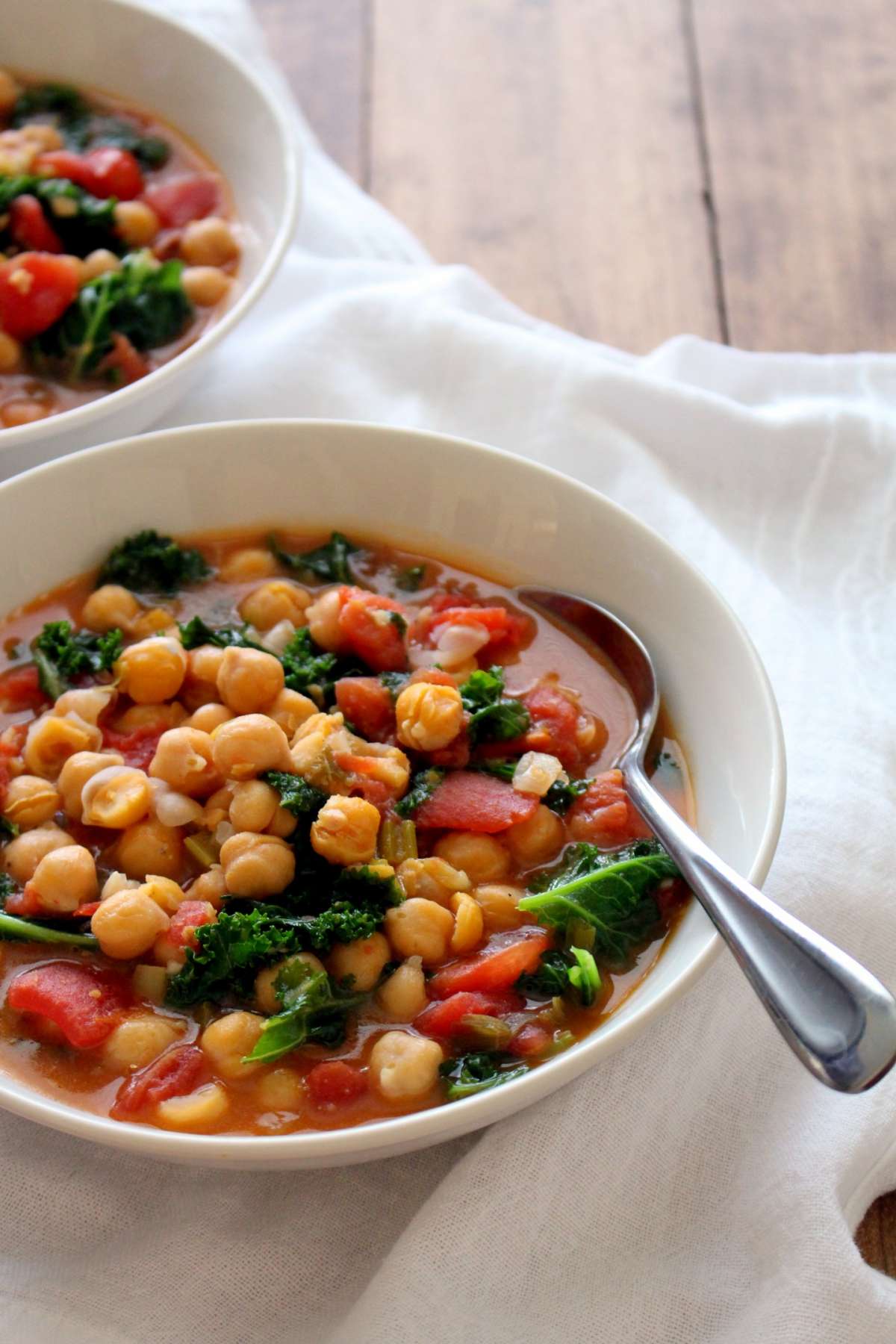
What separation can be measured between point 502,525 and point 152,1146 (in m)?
2.14

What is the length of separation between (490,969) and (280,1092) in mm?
569

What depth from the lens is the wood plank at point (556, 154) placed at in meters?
6.40

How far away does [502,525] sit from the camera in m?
4.55

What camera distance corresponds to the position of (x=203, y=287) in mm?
5434

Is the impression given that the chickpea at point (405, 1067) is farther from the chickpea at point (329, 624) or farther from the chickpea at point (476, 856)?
the chickpea at point (329, 624)

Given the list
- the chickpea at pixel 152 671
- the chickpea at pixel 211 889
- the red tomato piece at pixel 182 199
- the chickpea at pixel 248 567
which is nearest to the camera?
the chickpea at pixel 211 889

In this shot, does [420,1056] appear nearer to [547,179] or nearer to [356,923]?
[356,923]

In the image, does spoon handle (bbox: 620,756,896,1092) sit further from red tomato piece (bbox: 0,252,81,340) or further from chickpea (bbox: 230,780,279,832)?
red tomato piece (bbox: 0,252,81,340)

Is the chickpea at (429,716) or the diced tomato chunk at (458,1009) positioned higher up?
the chickpea at (429,716)

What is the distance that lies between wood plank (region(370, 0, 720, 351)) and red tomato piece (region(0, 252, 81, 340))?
1.90 m

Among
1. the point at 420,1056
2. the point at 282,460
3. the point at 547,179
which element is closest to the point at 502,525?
the point at 282,460

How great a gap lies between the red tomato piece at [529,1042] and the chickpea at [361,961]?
37 cm

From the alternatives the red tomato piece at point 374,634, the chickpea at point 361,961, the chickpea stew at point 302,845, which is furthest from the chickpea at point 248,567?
the chickpea at point 361,961

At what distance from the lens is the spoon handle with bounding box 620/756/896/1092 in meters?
2.96
